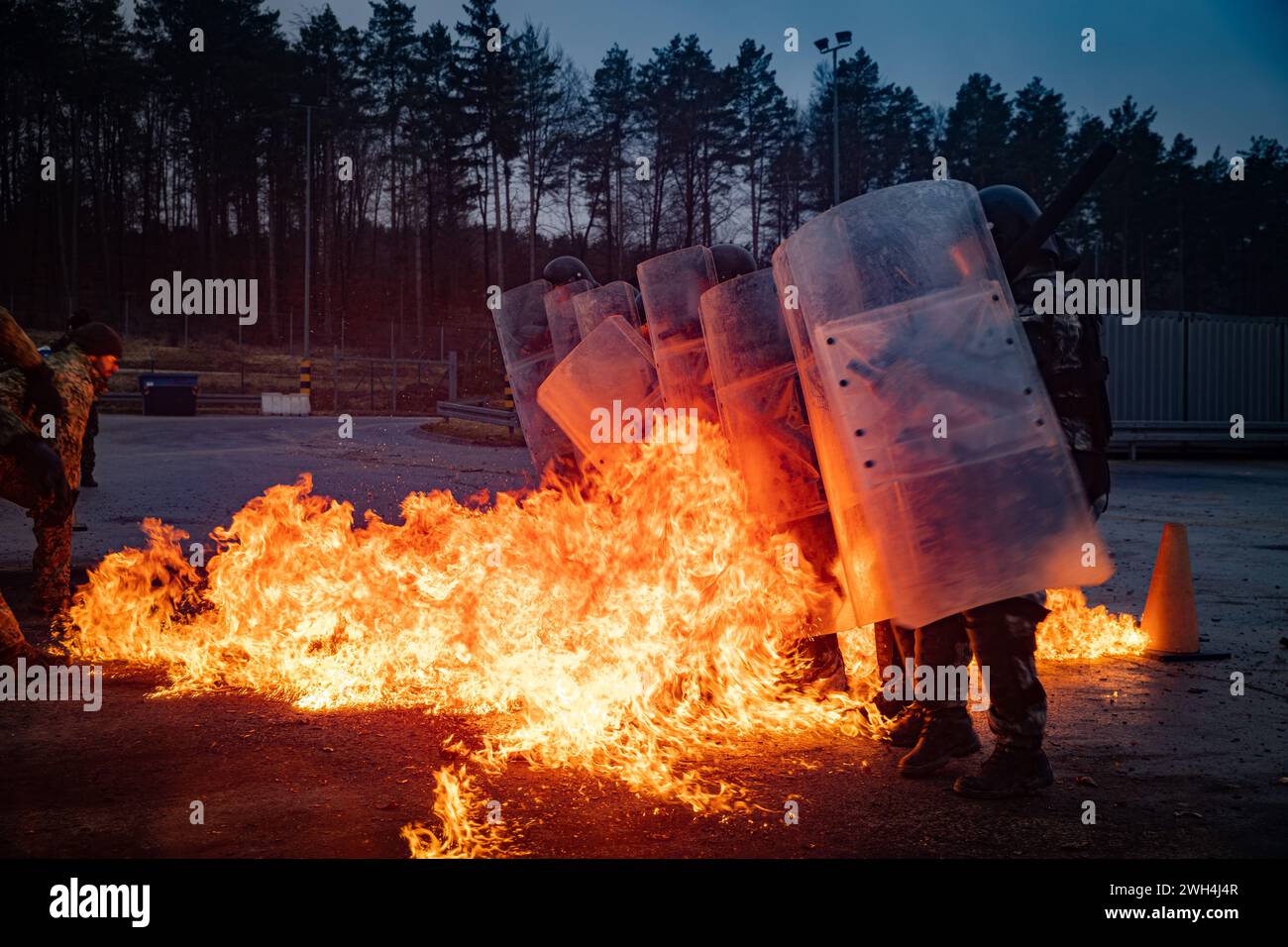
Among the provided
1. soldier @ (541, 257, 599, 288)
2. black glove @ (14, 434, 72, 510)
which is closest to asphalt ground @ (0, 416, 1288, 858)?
black glove @ (14, 434, 72, 510)

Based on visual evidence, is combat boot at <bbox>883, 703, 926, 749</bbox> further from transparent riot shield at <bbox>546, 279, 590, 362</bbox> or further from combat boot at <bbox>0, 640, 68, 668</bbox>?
combat boot at <bbox>0, 640, 68, 668</bbox>

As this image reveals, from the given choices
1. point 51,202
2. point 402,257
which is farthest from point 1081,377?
point 51,202

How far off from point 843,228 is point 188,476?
13181 millimetres

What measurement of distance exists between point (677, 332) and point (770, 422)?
770 mm

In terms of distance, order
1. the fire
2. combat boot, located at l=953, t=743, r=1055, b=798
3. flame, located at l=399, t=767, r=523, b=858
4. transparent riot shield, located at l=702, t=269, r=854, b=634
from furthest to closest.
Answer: transparent riot shield, located at l=702, t=269, r=854, b=634 → the fire → combat boot, located at l=953, t=743, r=1055, b=798 → flame, located at l=399, t=767, r=523, b=858

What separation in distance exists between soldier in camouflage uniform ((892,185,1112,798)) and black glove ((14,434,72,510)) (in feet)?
15.3

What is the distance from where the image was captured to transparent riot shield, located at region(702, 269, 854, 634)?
4.38 metres

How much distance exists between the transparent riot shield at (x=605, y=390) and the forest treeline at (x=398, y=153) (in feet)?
130

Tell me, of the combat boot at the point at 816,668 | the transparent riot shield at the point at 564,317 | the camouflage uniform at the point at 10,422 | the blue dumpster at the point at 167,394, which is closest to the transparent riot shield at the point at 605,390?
the transparent riot shield at the point at 564,317

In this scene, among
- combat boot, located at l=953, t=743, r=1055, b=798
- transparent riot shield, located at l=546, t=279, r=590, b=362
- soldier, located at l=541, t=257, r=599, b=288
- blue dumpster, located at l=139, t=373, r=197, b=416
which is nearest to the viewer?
combat boot, located at l=953, t=743, r=1055, b=798

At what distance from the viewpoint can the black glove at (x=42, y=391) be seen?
6027 mm

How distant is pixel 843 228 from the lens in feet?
12.1

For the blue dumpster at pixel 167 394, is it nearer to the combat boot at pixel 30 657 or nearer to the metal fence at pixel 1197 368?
the metal fence at pixel 1197 368
